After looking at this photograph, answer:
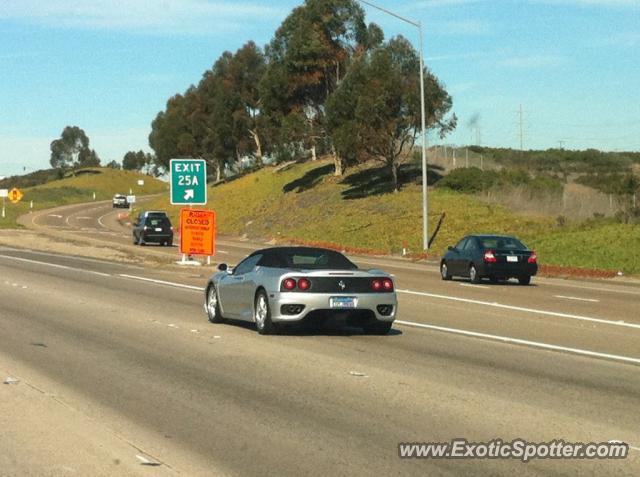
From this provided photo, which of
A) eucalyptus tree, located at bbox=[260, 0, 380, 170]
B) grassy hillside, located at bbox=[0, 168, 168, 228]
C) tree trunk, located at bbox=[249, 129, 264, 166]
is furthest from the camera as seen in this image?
grassy hillside, located at bbox=[0, 168, 168, 228]

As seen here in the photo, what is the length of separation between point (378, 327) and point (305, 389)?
18.3ft

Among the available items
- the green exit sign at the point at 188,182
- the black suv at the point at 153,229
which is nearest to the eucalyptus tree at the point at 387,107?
the black suv at the point at 153,229

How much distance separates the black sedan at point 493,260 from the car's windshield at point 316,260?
1399 centimetres

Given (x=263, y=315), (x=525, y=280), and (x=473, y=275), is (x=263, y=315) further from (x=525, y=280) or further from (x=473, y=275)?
(x=525, y=280)

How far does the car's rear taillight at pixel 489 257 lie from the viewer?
3086 centimetres

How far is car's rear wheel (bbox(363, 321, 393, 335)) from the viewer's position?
658 inches

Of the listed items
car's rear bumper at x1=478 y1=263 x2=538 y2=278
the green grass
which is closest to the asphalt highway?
car's rear bumper at x1=478 y1=263 x2=538 y2=278

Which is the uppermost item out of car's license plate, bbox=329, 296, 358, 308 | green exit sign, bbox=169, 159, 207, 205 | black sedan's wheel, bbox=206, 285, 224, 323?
green exit sign, bbox=169, 159, 207, 205

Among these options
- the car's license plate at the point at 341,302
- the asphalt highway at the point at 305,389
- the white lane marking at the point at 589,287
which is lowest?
the white lane marking at the point at 589,287

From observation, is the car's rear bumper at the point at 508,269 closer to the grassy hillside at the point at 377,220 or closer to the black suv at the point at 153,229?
the grassy hillside at the point at 377,220

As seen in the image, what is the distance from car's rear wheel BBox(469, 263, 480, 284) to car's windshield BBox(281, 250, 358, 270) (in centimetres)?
1437

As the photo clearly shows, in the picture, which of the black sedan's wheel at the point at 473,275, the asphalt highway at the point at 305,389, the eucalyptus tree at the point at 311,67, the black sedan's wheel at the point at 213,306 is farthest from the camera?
the eucalyptus tree at the point at 311,67

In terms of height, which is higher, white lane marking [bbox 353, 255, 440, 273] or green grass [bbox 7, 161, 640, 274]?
green grass [bbox 7, 161, 640, 274]

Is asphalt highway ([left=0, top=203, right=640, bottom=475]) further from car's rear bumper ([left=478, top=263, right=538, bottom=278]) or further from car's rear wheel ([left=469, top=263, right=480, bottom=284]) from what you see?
car's rear wheel ([left=469, top=263, right=480, bottom=284])
